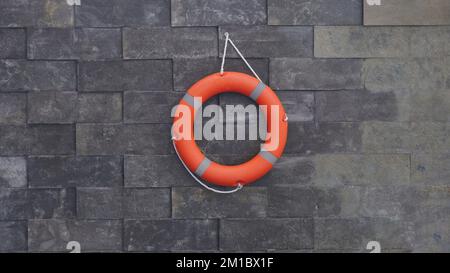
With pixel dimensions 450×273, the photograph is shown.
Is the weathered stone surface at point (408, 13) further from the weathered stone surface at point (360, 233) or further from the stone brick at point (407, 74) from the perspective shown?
the weathered stone surface at point (360, 233)

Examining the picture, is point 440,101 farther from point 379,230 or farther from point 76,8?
point 76,8

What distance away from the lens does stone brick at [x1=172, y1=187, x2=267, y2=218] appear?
225cm

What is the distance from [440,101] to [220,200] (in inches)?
48.5

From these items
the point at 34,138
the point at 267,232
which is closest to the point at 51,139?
the point at 34,138

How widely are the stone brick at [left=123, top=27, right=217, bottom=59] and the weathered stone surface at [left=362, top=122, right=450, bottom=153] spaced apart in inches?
35.8

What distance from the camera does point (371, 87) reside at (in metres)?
2.23

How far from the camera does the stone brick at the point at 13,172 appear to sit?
223 cm

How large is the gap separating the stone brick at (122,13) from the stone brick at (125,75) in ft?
0.64

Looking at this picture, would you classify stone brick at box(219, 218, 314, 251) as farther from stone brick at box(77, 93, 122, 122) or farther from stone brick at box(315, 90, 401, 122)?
stone brick at box(77, 93, 122, 122)

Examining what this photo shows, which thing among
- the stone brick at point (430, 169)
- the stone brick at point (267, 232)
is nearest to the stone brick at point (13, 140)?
the stone brick at point (267, 232)

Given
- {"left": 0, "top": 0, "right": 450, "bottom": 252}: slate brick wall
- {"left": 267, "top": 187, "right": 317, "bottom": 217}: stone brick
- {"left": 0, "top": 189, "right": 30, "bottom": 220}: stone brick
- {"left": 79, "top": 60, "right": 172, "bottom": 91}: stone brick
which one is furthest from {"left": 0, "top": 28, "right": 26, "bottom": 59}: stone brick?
{"left": 267, "top": 187, "right": 317, "bottom": 217}: stone brick

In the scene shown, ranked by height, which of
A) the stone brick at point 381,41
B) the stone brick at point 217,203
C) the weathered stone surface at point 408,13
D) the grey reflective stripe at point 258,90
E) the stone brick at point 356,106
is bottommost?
the stone brick at point 217,203

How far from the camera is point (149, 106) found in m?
2.22

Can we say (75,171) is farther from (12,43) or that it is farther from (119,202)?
(12,43)
